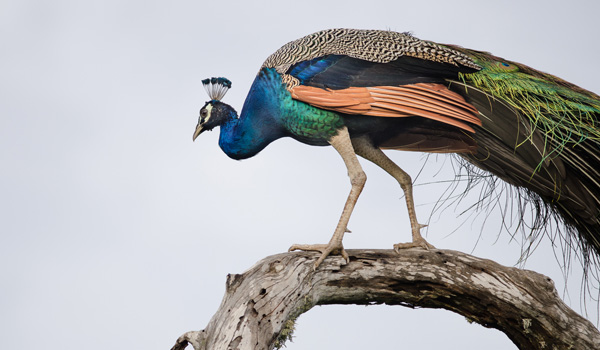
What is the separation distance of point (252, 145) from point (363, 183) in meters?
0.97

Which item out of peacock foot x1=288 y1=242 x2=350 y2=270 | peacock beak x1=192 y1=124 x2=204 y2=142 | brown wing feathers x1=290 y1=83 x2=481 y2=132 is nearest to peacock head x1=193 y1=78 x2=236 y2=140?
peacock beak x1=192 y1=124 x2=204 y2=142

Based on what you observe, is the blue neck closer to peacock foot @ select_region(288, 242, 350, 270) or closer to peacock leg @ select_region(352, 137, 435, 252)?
peacock leg @ select_region(352, 137, 435, 252)

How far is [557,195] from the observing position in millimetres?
5688

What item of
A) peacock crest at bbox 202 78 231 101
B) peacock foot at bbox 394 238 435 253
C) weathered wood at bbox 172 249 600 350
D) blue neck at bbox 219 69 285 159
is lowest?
weathered wood at bbox 172 249 600 350

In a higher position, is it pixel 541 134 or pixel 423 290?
pixel 541 134

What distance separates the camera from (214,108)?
20.0 feet

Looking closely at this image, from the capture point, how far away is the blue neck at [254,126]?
18.6 ft

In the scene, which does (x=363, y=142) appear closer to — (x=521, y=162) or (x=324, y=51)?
(x=324, y=51)

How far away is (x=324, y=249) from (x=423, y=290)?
0.78 m

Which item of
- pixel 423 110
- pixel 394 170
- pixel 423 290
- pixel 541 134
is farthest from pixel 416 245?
pixel 541 134

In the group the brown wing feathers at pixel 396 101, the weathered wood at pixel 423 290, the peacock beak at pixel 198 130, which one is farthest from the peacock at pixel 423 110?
the peacock beak at pixel 198 130

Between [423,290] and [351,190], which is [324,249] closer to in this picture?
[351,190]

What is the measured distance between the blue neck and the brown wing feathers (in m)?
0.37

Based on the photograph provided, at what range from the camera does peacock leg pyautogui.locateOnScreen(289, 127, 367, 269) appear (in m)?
5.38
